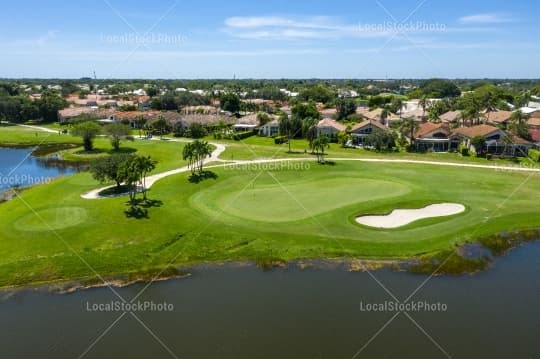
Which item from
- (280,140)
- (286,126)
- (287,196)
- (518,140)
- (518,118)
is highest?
(518,118)

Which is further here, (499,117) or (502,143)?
(499,117)

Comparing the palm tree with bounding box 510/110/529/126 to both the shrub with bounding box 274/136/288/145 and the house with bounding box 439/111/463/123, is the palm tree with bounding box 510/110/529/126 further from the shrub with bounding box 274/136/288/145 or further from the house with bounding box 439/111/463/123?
the shrub with bounding box 274/136/288/145

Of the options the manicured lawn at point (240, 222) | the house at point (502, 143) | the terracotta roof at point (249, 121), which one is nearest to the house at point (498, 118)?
the house at point (502, 143)

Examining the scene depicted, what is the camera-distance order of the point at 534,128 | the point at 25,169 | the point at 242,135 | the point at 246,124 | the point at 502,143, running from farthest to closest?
the point at 246,124
the point at 242,135
the point at 534,128
the point at 502,143
the point at 25,169

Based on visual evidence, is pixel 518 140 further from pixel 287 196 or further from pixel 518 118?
pixel 287 196

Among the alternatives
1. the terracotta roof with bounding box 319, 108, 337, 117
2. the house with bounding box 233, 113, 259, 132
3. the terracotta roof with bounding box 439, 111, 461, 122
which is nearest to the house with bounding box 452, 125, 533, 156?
the terracotta roof with bounding box 439, 111, 461, 122

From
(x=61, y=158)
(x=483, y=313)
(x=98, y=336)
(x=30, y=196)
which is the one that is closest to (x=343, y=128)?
(x=61, y=158)

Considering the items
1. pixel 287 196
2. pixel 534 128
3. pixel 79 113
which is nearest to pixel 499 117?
pixel 534 128
